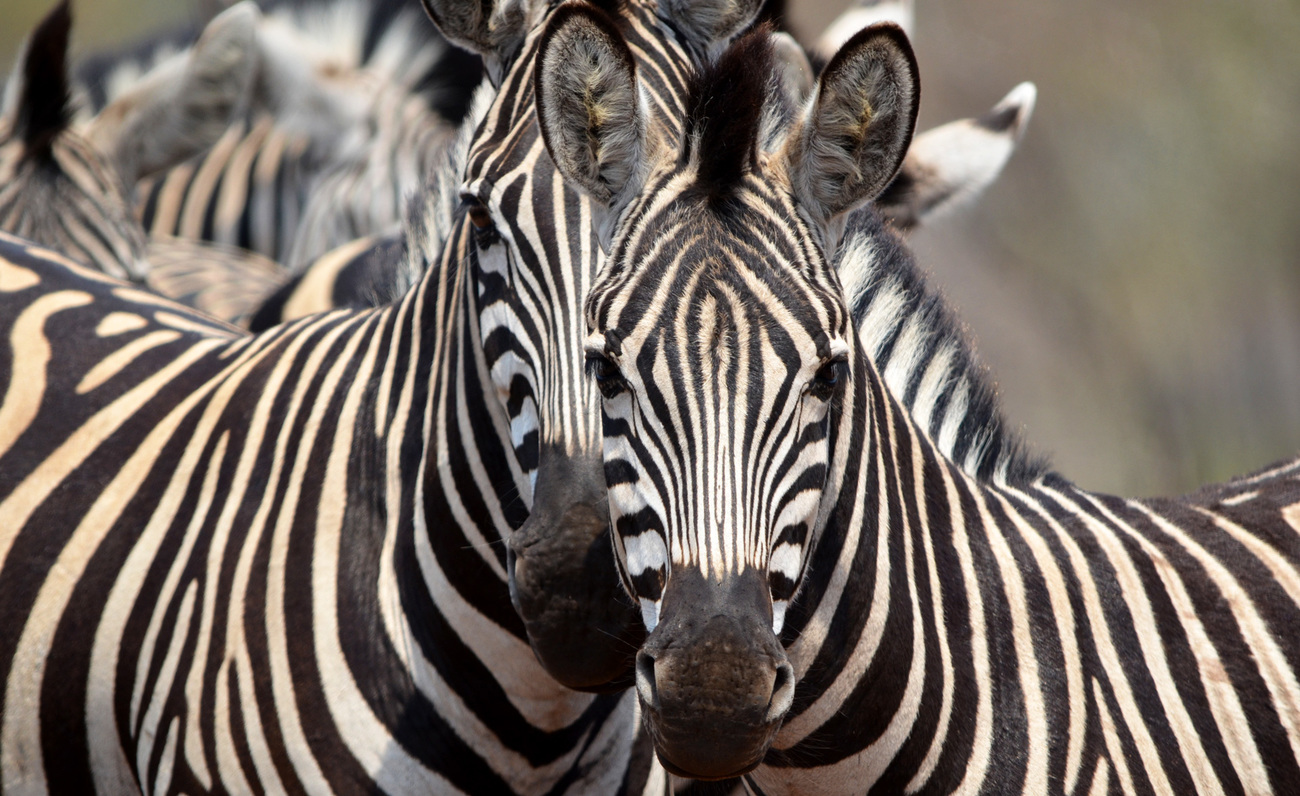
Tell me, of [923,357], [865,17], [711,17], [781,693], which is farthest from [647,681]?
[865,17]

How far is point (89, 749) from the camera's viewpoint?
3254mm

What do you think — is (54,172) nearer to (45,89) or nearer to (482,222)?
(45,89)

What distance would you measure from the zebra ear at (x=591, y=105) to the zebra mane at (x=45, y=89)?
3.76 meters

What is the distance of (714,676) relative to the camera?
2104 mm

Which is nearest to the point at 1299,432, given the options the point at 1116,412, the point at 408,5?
the point at 1116,412

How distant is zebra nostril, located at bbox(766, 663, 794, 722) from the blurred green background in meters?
10.5

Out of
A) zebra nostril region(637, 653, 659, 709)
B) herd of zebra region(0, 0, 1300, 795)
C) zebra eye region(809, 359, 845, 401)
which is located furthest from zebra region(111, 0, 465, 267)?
zebra nostril region(637, 653, 659, 709)

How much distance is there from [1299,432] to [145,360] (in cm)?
1132

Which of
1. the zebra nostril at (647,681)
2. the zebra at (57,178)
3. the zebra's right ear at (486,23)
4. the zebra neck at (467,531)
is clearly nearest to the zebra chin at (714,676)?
the zebra nostril at (647,681)

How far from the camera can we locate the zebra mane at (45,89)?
529cm

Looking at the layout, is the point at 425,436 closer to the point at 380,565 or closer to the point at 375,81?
the point at 380,565

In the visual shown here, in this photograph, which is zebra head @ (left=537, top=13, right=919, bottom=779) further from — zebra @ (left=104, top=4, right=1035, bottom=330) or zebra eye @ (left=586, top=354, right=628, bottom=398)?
zebra @ (left=104, top=4, right=1035, bottom=330)

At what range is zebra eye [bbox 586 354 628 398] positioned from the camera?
7.77ft

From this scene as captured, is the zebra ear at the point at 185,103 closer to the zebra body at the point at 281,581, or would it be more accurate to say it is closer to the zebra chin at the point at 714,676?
the zebra body at the point at 281,581
